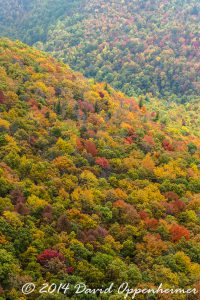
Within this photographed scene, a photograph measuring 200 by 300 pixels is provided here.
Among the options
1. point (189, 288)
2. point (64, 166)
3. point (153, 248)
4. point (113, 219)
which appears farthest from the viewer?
point (64, 166)

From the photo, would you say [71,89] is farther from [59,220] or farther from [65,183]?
[59,220]

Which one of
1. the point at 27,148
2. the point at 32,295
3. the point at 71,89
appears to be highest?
the point at 71,89

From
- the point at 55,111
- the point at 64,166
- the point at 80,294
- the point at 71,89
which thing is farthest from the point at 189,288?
the point at 71,89

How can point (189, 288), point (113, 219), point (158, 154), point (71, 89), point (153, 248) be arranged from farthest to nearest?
point (71, 89)
point (158, 154)
point (113, 219)
point (153, 248)
point (189, 288)

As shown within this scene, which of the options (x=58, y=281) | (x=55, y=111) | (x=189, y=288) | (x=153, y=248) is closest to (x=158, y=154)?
(x=55, y=111)

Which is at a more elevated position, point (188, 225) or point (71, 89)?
point (71, 89)

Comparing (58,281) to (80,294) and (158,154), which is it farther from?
(158,154)

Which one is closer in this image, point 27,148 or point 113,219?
point 113,219
